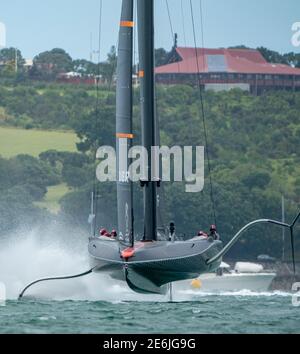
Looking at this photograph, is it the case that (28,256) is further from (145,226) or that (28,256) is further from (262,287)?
(262,287)

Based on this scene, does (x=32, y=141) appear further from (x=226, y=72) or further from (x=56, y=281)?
(x=56, y=281)

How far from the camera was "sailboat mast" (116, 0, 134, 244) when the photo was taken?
37.8 metres

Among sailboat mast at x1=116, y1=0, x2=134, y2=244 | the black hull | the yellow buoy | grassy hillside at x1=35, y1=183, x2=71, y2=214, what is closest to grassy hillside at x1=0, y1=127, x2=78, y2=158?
grassy hillside at x1=35, y1=183, x2=71, y2=214

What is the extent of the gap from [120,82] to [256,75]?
67889mm

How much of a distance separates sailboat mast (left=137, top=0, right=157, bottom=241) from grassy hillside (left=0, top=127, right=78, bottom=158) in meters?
50.1

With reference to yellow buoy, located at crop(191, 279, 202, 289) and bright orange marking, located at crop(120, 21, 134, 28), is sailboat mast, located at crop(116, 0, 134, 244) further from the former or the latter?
yellow buoy, located at crop(191, 279, 202, 289)

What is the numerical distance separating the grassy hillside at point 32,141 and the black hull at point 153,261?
169 ft

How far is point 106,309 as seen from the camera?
36969 mm

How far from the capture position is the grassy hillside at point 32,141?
90.6 meters

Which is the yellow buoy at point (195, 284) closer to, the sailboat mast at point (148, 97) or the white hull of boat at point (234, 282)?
the white hull of boat at point (234, 282)

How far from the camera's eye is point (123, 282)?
126 feet

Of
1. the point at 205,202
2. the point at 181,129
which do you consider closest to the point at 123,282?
the point at 205,202

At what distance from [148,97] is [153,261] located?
166 inches

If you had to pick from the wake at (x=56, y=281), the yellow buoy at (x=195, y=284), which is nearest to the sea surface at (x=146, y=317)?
the wake at (x=56, y=281)
